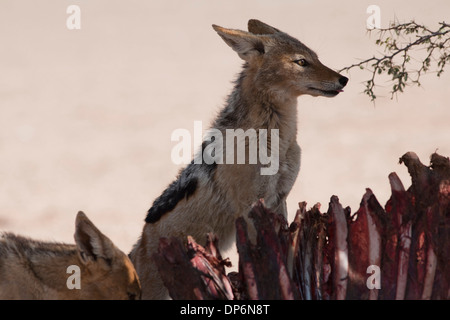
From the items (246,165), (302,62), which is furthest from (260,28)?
(246,165)

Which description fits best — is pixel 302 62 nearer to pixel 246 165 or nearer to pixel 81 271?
pixel 246 165

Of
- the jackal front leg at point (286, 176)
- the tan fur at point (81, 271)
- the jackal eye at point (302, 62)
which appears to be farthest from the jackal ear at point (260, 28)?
the tan fur at point (81, 271)

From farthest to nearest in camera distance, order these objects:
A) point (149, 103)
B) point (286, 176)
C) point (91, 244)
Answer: point (149, 103), point (286, 176), point (91, 244)

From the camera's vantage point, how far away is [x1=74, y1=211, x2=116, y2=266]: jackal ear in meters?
4.52

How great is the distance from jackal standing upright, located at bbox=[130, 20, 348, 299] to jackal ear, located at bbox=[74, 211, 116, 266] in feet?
5.68

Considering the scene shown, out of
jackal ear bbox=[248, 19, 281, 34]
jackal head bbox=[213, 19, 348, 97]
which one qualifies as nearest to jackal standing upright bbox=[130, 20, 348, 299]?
→ jackal head bbox=[213, 19, 348, 97]

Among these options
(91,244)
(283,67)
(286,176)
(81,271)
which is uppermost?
(283,67)

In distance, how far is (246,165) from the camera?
654 centimetres

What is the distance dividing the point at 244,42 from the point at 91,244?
9.55ft

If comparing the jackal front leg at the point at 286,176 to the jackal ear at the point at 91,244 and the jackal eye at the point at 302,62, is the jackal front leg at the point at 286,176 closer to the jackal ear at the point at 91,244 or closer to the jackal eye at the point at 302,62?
the jackal eye at the point at 302,62

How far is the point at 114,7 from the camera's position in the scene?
25453mm

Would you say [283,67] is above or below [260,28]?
below
